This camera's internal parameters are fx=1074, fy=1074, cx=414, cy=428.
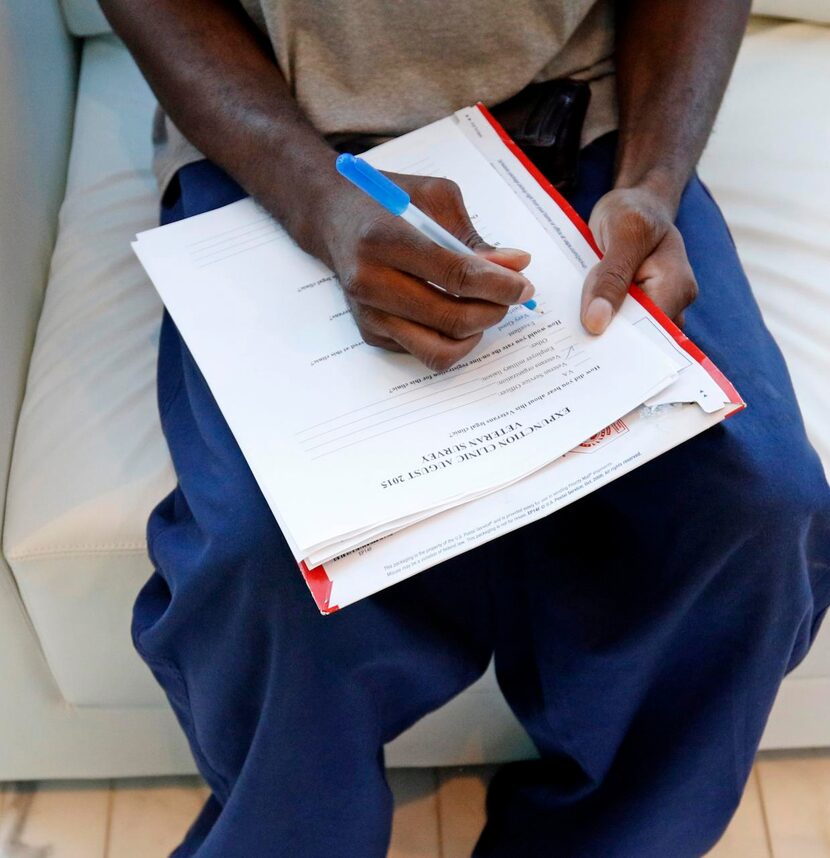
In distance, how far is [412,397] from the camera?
73cm

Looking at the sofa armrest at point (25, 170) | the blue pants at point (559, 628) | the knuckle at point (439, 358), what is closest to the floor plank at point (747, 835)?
the blue pants at point (559, 628)

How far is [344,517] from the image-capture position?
0.66 metres

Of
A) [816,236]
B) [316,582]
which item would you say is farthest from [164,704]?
[816,236]

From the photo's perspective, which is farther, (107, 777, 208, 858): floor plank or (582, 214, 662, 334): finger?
(107, 777, 208, 858): floor plank

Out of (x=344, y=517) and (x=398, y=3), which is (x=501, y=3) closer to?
(x=398, y=3)

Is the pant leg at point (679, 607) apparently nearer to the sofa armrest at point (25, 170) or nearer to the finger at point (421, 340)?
the finger at point (421, 340)

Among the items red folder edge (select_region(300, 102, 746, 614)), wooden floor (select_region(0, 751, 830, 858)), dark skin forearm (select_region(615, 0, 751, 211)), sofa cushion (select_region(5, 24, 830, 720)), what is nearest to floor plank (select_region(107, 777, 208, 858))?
wooden floor (select_region(0, 751, 830, 858))

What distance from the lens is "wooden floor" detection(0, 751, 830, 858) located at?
1103 millimetres

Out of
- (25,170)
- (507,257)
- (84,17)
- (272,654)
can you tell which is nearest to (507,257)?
(507,257)

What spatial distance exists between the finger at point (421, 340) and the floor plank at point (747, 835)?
26.1 inches

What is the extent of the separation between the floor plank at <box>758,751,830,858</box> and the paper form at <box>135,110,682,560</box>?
64 cm

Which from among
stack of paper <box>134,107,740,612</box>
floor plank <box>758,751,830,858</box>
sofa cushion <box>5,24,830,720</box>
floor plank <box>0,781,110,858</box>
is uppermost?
stack of paper <box>134,107,740,612</box>

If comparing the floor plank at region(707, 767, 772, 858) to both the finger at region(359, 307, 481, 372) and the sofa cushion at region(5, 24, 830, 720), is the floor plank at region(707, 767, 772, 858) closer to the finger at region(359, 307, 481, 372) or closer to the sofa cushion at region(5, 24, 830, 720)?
the sofa cushion at region(5, 24, 830, 720)

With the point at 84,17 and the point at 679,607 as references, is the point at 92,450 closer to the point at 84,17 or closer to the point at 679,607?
the point at 679,607
